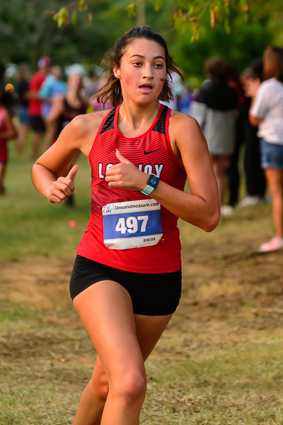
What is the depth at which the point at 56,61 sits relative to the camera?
4816 cm

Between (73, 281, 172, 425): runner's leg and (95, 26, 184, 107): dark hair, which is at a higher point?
(95, 26, 184, 107): dark hair

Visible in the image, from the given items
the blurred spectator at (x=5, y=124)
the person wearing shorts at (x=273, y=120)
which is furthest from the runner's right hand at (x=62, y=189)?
the blurred spectator at (x=5, y=124)

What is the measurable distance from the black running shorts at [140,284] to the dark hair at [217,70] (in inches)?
271

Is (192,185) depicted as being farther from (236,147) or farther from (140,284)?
(236,147)

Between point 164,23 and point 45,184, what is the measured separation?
262ft

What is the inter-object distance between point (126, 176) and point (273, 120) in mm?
5206

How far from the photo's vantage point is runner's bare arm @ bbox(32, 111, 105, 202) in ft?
10.2

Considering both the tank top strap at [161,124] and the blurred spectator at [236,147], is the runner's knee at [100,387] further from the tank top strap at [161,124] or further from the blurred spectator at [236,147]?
the blurred spectator at [236,147]

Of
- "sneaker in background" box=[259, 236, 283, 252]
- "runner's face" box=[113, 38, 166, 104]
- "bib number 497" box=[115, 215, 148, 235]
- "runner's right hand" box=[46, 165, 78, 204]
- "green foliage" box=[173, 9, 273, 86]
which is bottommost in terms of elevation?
"sneaker in background" box=[259, 236, 283, 252]

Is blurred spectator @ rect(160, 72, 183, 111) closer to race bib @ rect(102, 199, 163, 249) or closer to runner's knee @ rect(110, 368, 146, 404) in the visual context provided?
race bib @ rect(102, 199, 163, 249)

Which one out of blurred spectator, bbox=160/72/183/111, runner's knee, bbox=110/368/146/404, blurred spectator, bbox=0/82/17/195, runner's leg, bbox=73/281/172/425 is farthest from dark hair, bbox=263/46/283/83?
runner's knee, bbox=110/368/146/404

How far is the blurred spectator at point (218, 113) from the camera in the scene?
9641 mm

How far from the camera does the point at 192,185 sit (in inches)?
114

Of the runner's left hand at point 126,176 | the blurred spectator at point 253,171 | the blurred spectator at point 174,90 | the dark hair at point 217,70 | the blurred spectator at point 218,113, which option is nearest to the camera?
the runner's left hand at point 126,176
